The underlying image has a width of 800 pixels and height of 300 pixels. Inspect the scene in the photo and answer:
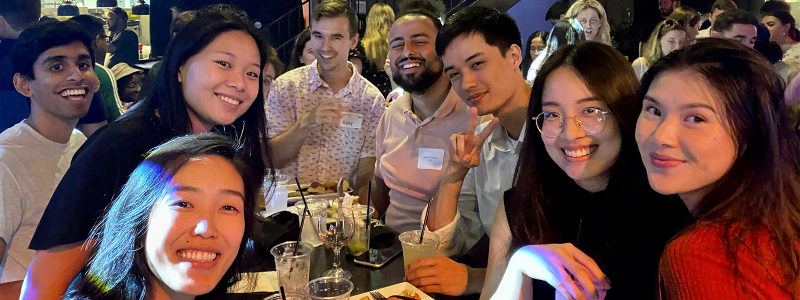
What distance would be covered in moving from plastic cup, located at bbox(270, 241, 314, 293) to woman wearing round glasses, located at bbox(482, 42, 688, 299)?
593mm

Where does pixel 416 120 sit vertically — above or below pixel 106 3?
below

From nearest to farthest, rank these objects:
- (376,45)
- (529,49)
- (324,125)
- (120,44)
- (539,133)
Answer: (539,133) → (324,125) → (376,45) → (120,44) → (529,49)

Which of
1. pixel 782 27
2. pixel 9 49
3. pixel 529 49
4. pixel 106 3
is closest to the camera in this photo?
pixel 9 49

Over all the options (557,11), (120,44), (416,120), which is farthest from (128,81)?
(557,11)

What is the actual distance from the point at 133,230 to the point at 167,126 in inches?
18.7

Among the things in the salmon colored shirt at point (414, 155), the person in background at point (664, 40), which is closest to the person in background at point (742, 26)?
the person in background at point (664, 40)

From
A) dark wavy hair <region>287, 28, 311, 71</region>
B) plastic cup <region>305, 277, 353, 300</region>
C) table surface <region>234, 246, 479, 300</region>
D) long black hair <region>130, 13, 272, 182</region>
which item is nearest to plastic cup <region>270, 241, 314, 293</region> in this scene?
table surface <region>234, 246, 479, 300</region>

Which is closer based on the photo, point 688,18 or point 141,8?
point 688,18

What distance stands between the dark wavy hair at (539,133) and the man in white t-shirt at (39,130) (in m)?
1.91

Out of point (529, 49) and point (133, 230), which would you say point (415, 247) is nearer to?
point (133, 230)

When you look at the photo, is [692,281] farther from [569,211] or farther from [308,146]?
[308,146]

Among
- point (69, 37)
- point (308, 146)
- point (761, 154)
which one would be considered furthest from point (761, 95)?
point (308, 146)

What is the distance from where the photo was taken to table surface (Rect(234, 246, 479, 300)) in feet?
5.15

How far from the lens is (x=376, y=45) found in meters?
5.07
